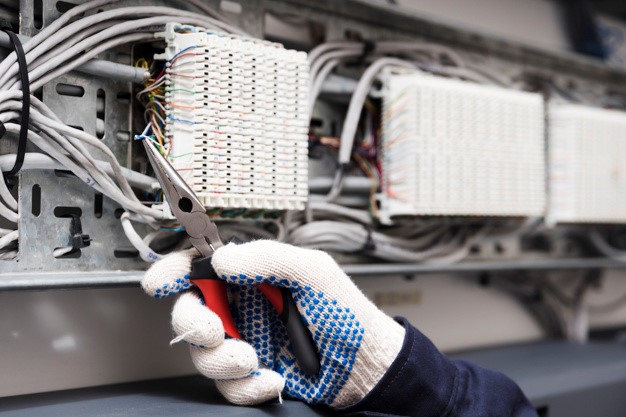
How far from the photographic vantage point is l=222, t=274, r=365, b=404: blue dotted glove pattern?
772mm

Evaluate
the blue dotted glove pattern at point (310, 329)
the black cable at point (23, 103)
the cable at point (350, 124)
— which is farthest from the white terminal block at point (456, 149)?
the black cable at point (23, 103)

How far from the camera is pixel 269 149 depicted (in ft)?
2.88

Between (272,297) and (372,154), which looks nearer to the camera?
(272,297)

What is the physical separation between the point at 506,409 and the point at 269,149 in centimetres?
53

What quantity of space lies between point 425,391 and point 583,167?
77 cm

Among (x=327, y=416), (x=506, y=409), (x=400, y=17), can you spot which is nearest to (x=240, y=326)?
(x=327, y=416)

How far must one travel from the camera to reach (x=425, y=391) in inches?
31.4

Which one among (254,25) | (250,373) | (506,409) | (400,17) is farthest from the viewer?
(400,17)

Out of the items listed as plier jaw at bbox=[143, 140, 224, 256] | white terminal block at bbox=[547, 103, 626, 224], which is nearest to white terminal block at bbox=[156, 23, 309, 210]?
plier jaw at bbox=[143, 140, 224, 256]

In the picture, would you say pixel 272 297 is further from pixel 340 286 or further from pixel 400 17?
pixel 400 17

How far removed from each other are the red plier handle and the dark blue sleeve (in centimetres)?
9

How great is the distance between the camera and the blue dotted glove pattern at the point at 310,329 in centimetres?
77

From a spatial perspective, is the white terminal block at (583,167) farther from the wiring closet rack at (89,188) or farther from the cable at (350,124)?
the cable at (350,124)

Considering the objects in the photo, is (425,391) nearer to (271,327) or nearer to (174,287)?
(271,327)
